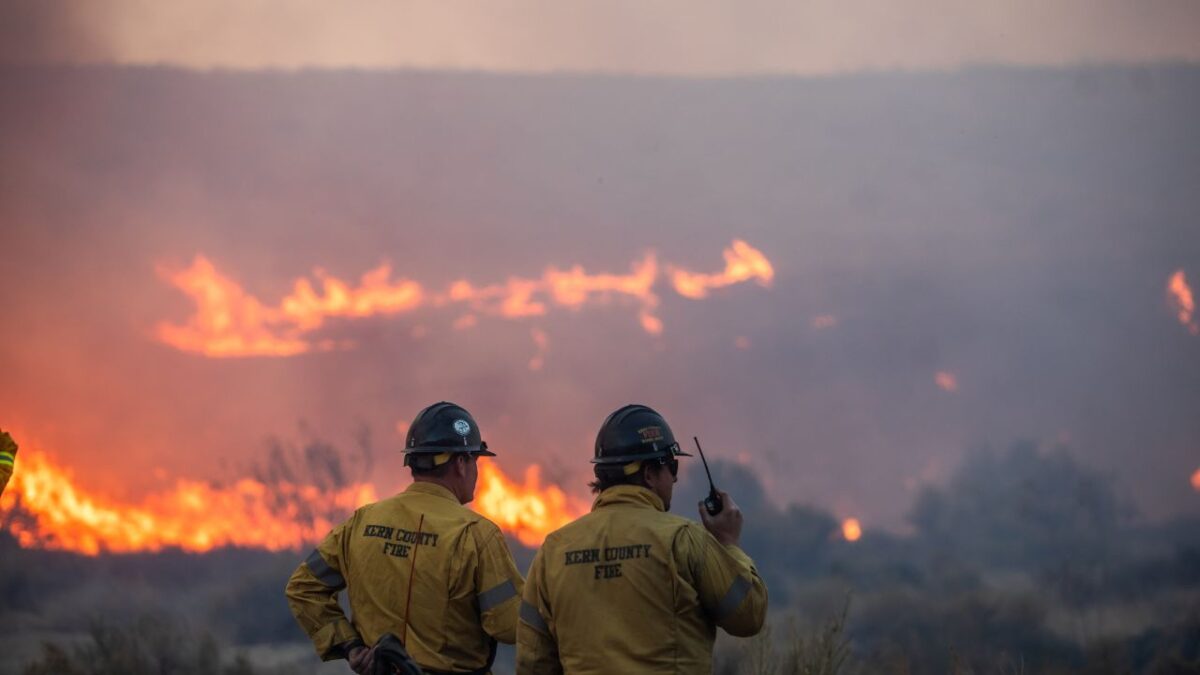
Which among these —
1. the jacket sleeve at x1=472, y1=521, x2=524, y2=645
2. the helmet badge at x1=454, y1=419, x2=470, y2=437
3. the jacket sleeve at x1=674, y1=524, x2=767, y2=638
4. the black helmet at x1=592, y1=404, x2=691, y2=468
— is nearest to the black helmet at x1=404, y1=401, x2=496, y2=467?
the helmet badge at x1=454, y1=419, x2=470, y2=437

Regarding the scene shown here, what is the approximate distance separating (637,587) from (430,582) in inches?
84.9

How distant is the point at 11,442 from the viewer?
8641 millimetres

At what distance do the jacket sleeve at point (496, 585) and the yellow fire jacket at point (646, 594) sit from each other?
1.16 metres

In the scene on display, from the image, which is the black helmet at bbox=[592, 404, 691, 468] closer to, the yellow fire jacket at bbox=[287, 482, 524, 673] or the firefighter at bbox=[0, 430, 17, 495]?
the yellow fire jacket at bbox=[287, 482, 524, 673]

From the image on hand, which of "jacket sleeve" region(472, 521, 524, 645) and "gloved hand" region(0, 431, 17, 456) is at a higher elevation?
"gloved hand" region(0, 431, 17, 456)

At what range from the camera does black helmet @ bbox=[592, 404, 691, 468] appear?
802 centimetres

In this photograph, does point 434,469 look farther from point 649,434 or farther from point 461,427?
point 649,434

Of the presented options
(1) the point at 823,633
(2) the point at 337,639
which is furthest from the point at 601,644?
(1) the point at 823,633

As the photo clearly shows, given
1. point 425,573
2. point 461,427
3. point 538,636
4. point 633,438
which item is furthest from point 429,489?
point 633,438

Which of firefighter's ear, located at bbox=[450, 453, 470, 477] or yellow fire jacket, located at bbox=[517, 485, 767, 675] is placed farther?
firefighter's ear, located at bbox=[450, 453, 470, 477]

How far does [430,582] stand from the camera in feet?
29.7

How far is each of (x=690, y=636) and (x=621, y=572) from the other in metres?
0.58

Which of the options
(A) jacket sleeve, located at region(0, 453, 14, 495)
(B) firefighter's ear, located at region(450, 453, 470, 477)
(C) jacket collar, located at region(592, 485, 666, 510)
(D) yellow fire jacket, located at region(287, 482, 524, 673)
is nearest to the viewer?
A: (C) jacket collar, located at region(592, 485, 666, 510)

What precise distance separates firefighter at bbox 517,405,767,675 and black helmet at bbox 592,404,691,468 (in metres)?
0.01
